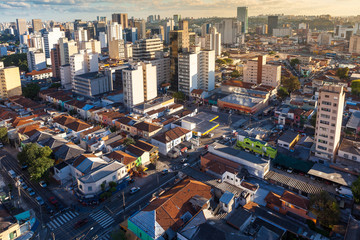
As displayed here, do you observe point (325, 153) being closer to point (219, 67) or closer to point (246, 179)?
point (246, 179)

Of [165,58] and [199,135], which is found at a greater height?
[165,58]

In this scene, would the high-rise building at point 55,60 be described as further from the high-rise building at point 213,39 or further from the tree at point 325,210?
the tree at point 325,210

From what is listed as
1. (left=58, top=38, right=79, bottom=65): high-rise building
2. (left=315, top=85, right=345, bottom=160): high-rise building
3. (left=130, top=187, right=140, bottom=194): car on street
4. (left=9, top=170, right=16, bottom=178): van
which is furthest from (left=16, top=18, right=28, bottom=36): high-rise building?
(left=315, top=85, right=345, bottom=160): high-rise building

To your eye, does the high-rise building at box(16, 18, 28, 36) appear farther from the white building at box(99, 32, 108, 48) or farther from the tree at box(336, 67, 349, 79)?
the tree at box(336, 67, 349, 79)

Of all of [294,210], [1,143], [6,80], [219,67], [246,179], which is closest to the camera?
[294,210]

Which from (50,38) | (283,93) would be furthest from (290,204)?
(50,38)

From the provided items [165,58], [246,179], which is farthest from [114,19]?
[246,179]
